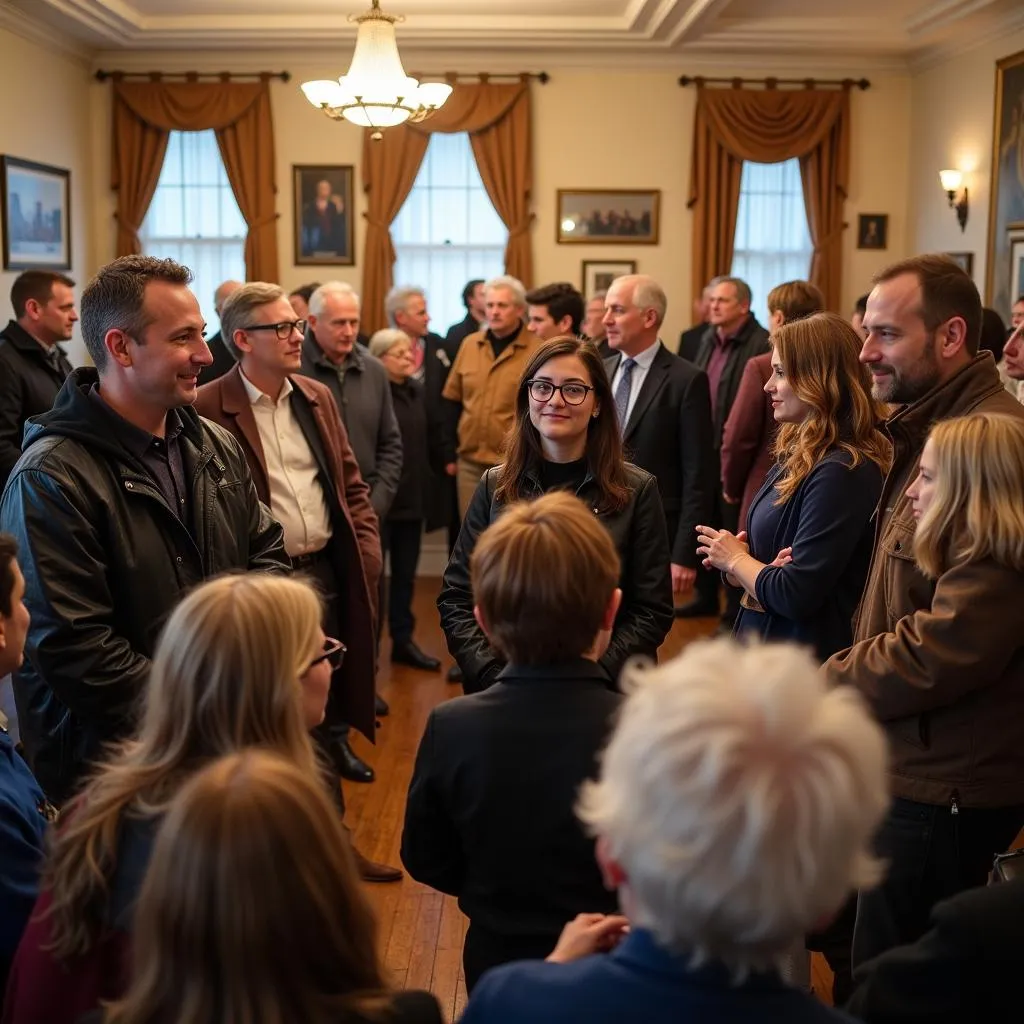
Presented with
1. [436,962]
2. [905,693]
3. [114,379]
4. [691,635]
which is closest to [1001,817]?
[905,693]

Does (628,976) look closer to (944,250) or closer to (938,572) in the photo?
(938,572)

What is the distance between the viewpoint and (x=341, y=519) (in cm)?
377

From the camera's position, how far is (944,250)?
8.98 m

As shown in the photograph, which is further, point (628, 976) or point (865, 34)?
point (865, 34)

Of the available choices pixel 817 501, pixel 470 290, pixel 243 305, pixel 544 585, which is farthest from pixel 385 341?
pixel 544 585

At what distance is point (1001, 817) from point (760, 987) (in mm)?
1343

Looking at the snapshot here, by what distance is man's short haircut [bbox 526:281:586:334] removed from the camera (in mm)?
5602

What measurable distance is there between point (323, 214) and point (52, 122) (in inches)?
84.5

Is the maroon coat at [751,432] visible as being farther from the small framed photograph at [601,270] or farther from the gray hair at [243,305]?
the small framed photograph at [601,270]

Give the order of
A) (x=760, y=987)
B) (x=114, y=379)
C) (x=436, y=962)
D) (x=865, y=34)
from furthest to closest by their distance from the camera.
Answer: (x=865, y=34) < (x=436, y=962) < (x=114, y=379) < (x=760, y=987)

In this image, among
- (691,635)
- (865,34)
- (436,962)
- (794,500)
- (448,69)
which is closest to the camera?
(794,500)

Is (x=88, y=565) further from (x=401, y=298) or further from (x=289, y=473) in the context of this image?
(x=401, y=298)

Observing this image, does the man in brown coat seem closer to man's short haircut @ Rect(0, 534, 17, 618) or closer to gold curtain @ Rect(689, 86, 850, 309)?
man's short haircut @ Rect(0, 534, 17, 618)

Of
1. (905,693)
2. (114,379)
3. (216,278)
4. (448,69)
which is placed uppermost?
(448,69)
